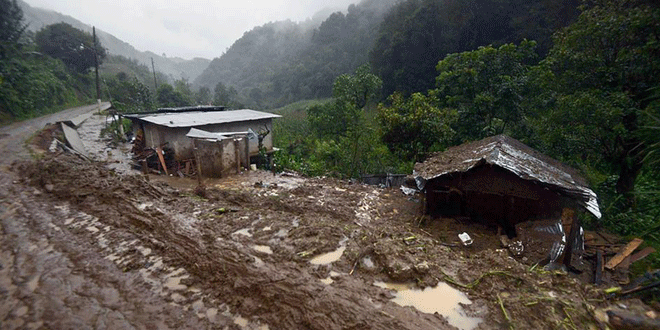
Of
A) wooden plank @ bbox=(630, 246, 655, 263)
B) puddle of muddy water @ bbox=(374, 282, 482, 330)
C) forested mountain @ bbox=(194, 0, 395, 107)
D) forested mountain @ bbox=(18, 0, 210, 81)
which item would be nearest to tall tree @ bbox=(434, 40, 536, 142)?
wooden plank @ bbox=(630, 246, 655, 263)

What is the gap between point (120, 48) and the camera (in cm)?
12094

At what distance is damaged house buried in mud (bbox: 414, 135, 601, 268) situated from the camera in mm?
6509

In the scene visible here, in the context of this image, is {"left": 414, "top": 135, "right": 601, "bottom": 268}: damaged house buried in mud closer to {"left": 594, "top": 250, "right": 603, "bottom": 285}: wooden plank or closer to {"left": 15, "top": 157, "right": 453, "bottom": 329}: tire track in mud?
{"left": 594, "top": 250, "right": 603, "bottom": 285}: wooden plank

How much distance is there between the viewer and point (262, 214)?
22.7 feet

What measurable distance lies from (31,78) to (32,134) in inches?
539

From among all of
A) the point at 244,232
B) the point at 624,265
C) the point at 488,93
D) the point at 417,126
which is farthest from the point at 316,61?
the point at 624,265

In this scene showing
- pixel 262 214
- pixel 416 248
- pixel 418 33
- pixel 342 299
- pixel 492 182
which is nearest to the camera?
pixel 342 299

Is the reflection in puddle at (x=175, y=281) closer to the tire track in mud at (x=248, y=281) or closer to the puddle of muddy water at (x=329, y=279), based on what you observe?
the tire track in mud at (x=248, y=281)

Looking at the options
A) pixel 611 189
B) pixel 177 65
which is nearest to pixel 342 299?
pixel 611 189

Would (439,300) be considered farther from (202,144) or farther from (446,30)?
(446,30)

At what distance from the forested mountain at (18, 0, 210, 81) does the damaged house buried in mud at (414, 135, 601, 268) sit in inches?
3388

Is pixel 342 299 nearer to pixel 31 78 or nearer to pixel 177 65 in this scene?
pixel 31 78

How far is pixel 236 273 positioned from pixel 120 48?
15097 cm

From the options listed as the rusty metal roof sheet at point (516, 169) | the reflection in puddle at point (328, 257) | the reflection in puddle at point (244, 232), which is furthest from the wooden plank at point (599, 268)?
the reflection in puddle at point (244, 232)
